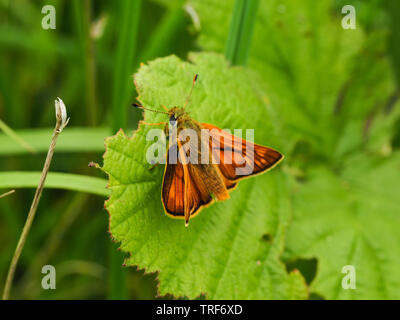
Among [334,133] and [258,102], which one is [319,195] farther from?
[258,102]

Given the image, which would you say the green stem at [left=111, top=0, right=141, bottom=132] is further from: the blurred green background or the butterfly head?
the butterfly head

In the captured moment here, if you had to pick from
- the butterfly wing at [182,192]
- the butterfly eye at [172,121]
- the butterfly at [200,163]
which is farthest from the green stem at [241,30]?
the butterfly wing at [182,192]

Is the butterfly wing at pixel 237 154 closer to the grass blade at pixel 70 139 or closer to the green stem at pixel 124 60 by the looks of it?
the green stem at pixel 124 60

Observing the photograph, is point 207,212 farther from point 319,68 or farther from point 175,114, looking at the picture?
point 319,68

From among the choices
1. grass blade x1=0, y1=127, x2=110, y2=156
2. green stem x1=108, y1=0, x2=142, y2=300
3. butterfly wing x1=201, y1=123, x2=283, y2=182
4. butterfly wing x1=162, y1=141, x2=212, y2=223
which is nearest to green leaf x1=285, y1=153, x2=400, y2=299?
butterfly wing x1=201, y1=123, x2=283, y2=182

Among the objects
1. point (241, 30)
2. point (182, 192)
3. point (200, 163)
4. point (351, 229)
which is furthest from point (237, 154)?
point (351, 229)

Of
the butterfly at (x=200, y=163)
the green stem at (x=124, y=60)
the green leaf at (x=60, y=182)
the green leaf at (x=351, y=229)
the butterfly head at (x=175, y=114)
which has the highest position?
the green stem at (x=124, y=60)

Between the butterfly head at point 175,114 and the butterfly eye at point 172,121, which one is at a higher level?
the butterfly head at point 175,114
